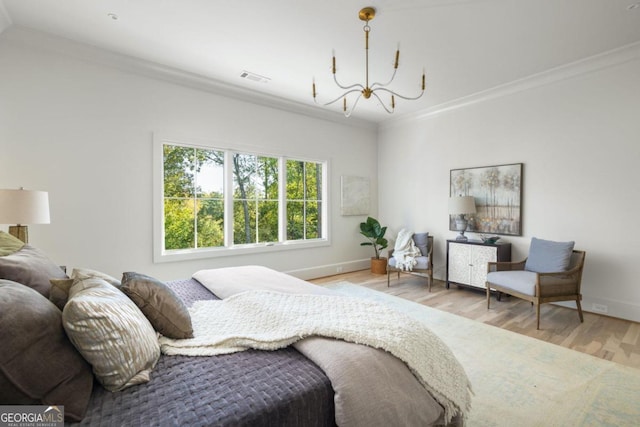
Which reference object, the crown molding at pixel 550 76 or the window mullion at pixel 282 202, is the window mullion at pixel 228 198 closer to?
the window mullion at pixel 282 202

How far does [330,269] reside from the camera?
5344 millimetres

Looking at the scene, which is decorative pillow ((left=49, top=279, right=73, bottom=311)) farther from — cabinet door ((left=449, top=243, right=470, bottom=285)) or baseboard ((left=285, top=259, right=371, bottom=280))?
cabinet door ((left=449, top=243, right=470, bottom=285))

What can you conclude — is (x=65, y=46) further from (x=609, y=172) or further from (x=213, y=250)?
(x=609, y=172)

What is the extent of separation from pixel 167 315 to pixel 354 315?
3.00ft

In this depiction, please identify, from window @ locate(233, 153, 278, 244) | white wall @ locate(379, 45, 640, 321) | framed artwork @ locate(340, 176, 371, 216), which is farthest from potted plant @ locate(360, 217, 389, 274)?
window @ locate(233, 153, 278, 244)

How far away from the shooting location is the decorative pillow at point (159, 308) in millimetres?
1385

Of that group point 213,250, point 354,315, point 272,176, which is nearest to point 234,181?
point 272,176

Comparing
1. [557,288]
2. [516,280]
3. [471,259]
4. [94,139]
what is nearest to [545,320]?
[557,288]

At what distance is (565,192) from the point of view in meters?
3.70

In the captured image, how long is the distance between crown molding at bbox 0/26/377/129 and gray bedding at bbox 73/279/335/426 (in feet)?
11.3

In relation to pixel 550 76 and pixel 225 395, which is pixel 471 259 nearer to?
pixel 550 76

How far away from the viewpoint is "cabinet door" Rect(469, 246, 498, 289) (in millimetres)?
4055

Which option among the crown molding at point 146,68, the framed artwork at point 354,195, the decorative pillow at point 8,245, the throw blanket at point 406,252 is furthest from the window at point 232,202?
the decorative pillow at point 8,245

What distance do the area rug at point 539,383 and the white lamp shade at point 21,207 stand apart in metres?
3.38
